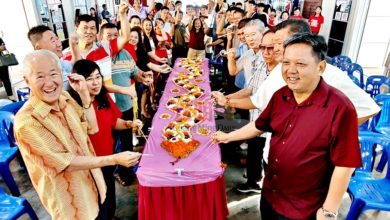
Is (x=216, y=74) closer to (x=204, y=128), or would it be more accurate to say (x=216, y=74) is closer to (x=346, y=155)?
(x=204, y=128)

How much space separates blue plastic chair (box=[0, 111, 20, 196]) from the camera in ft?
7.99

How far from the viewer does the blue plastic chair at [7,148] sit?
7.99 ft

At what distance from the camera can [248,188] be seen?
260 centimetres

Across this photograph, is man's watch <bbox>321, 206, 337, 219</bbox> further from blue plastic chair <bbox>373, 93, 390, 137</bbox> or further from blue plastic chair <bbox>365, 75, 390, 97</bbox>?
blue plastic chair <bbox>365, 75, 390, 97</bbox>

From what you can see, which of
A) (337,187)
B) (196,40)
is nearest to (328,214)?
(337,187)

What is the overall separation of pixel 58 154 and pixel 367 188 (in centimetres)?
221

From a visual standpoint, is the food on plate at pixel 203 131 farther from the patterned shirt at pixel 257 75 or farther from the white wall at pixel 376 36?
the white wall at pixel 376 36

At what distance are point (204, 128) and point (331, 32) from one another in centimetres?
687

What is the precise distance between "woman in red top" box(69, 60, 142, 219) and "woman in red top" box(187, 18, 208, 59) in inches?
151

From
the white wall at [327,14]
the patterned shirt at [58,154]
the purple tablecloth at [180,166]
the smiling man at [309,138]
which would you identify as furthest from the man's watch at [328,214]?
the white wall at [327,14]

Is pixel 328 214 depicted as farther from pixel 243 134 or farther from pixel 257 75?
pixel 257 75

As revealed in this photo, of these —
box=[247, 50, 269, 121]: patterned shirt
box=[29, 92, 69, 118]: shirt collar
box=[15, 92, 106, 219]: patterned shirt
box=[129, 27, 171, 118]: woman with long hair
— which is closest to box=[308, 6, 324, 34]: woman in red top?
box=[129, 27, 171, 118]: woman with long hair

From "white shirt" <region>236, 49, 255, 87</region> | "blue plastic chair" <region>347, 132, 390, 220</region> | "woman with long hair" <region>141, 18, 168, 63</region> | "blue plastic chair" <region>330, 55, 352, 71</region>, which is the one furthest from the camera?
"blue plastic chair" <region>330, 55, 352, 71</region>

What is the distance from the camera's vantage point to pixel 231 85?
438 cm
